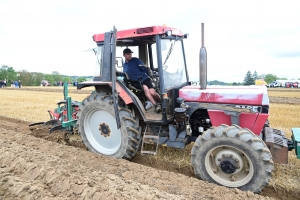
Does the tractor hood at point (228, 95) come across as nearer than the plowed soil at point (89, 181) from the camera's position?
No

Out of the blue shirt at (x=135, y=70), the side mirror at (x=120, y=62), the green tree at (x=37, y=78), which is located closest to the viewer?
the blue shirt at (x=135, y=70)

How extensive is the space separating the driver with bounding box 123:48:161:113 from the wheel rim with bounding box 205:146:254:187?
1.50 metres

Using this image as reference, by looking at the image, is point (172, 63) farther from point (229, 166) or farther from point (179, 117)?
point (229, 166)

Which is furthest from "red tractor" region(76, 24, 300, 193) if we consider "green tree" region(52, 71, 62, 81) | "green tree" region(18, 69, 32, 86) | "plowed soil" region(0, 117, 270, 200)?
"green tree" region(52, 71, 62, 81)

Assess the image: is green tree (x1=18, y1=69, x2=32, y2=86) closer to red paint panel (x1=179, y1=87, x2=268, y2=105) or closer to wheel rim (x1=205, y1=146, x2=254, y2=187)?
red paint panel (x1=179, y1=87, x2=268, y2=105)

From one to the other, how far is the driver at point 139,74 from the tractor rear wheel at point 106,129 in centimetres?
55

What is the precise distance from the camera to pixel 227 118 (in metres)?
4.21

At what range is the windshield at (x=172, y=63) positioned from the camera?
4625mm

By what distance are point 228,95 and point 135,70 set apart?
184 centimetres

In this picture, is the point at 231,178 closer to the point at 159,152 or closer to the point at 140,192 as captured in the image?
the point at 140,192

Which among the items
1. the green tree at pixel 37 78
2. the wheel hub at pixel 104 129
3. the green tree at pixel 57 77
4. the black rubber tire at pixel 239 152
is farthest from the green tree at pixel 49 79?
the black rubber tire at pixel 239 152

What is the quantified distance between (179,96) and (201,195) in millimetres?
1742

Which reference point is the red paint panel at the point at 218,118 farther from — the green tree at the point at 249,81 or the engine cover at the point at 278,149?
the green tree at the point at 249,81

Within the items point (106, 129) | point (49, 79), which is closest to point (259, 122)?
point (106, 129)
